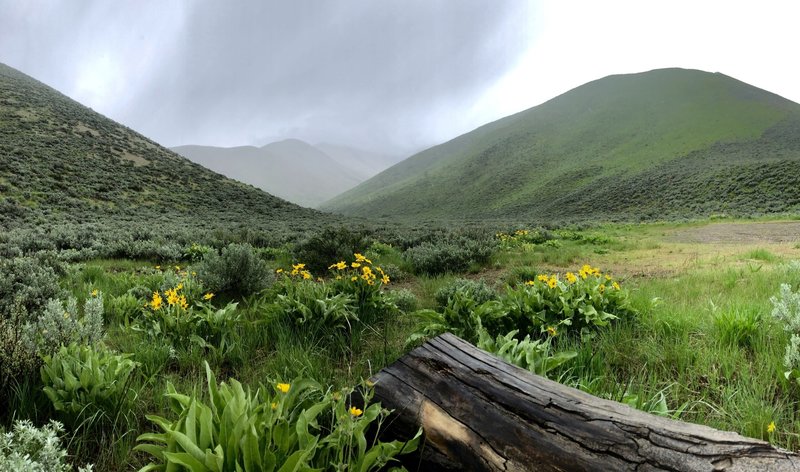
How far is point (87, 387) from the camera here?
219cm

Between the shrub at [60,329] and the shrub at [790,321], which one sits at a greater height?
the shrub at [60,329]

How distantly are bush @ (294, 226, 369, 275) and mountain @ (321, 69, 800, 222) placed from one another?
1152 inches

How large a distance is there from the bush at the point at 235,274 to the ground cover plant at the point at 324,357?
0.03 m

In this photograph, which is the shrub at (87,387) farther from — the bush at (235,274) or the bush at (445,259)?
the bush at (445,259)

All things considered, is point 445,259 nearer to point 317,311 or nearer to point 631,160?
point 317,311

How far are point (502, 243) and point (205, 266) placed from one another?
331 inches

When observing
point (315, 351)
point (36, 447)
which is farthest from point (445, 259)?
point (36, 447)

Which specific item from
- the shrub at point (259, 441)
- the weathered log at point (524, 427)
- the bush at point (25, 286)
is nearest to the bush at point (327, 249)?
the bush at point (25, 286)

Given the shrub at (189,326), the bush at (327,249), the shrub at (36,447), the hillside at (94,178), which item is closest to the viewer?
the shrub at (36,447)

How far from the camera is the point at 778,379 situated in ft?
7.38

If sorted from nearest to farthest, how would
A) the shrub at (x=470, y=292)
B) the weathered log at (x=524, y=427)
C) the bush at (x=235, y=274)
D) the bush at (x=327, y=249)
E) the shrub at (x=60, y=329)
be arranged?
1. the weathered log at (x=524, y=427)
2. the shrub at (x=60, y=329)
3. the shrub at (x=470, y=292)
4. the bush at (x=235, y=274)
5. the bush at (x=327, y=249)

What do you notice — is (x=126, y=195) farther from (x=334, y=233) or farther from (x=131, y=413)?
(x=131, y=413)

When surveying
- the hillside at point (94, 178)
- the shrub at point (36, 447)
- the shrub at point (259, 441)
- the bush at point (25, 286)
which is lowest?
the shrub at point (259, 441)

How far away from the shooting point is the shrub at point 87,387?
2096 mm
